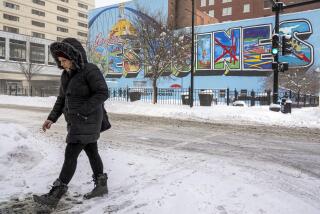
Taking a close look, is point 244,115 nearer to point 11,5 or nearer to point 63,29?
point 11,5

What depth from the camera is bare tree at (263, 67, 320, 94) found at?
30.8m

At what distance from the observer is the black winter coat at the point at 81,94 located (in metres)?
3.43

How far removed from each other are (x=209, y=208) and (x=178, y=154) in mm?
2966

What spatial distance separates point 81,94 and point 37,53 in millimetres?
63917

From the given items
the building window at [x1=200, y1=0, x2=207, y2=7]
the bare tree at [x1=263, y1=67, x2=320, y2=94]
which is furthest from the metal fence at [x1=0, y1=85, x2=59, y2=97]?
the building window at [x1=200, y1=0, x2=207, y2=7]

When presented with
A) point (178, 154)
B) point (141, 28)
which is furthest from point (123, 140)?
point (141, 28)

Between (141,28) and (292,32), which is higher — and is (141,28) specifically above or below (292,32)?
below

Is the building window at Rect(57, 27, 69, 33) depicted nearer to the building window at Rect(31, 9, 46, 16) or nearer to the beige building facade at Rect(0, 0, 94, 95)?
the beige building facade at Rect(0, 0, 94, 95)

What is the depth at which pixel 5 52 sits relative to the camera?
57469 millimetres

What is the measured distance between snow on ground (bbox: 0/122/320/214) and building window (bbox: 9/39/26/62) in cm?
5789

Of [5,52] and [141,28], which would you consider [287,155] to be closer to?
[141,28]

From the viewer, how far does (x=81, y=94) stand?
11.4 ft

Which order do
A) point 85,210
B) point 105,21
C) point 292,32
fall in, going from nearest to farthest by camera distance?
point 85,210 → point 292,32 → point 105,21

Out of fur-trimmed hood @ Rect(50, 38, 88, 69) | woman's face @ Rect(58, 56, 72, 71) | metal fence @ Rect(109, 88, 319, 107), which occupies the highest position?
fur-trimmed hood @ Rect(50, 38, 88, 69)
